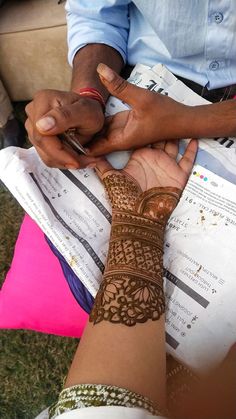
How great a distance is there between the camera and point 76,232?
803 mm

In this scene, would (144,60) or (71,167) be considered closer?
(71,167)

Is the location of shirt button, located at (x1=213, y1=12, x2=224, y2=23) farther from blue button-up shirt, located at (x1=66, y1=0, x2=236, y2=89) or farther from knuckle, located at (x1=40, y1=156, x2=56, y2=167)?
knuckle, located at (x1=40, y1=156, x2=56, y2=167)

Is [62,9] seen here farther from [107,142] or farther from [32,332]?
[32,332]

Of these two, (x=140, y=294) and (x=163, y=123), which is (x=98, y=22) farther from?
(x=140, y=294)

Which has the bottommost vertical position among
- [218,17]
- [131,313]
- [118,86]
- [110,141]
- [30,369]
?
[30,369]

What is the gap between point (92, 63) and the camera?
0.94m

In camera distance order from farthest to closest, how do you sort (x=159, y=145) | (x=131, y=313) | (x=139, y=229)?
(x=159, y=145) → (x=139, y=229) → (x=131, y=313)

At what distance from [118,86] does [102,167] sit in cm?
Result: 17

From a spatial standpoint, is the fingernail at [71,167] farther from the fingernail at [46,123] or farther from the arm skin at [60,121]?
the fingernail at [46,123]

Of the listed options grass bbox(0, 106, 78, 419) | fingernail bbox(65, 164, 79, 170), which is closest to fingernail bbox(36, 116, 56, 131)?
fingernail bbox(65, 164, 79, 170)

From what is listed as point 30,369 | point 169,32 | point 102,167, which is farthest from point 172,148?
point 30,369

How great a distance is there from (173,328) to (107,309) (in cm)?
12

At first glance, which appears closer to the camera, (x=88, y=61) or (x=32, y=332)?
(x=88, y=61)

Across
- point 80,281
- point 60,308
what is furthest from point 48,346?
point 80,281
